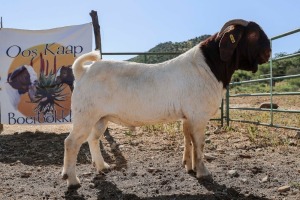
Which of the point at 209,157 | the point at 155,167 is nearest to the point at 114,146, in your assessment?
the point at 155,167

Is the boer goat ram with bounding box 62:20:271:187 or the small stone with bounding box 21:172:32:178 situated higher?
the boer goat ram with bounding box 62:20:271:187

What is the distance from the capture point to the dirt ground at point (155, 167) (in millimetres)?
4168

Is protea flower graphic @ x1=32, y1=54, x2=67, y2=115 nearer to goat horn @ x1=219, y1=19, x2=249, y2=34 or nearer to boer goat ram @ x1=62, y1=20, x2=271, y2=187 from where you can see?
boer goat ram @ x1=62, y1=20, x2=271, y2=187

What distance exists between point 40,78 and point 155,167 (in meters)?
4.42

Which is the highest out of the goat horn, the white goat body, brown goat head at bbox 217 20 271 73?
the goat horn

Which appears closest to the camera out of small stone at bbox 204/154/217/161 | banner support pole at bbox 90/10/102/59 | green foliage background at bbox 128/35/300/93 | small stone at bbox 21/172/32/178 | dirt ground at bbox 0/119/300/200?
dirt ground at bbox 0/119/300/200

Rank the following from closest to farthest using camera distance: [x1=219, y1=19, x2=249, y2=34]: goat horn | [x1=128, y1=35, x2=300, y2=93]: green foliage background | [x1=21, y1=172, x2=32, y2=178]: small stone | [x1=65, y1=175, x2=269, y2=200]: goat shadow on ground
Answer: [x1=65, y1=175, x2=269, y2=200]: goat shadow on ground, [x1=219, y1=19, x2=249, y2=34]: goat horn, [x1=21, y1=172, x2=32, y2=178]: small stone, [x1=128, y1=35, x2=300, y2=93]: green foliage background

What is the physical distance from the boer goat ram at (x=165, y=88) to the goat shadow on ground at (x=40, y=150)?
3.82 ft

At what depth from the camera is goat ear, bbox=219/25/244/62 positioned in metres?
4.63

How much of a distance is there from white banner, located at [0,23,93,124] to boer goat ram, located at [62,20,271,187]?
3.99 meters

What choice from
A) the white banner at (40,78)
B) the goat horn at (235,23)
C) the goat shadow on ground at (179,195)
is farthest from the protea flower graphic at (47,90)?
the goat horn at (235,23)

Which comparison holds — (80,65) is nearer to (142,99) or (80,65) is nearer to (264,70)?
(142,99)

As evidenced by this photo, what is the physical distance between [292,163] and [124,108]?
99.6 inches

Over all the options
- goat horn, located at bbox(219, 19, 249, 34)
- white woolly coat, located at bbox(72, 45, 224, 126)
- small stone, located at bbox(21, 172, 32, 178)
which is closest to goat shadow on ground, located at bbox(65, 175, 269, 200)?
white woolly coat, located at bbox(72, 45, 224, 126)
